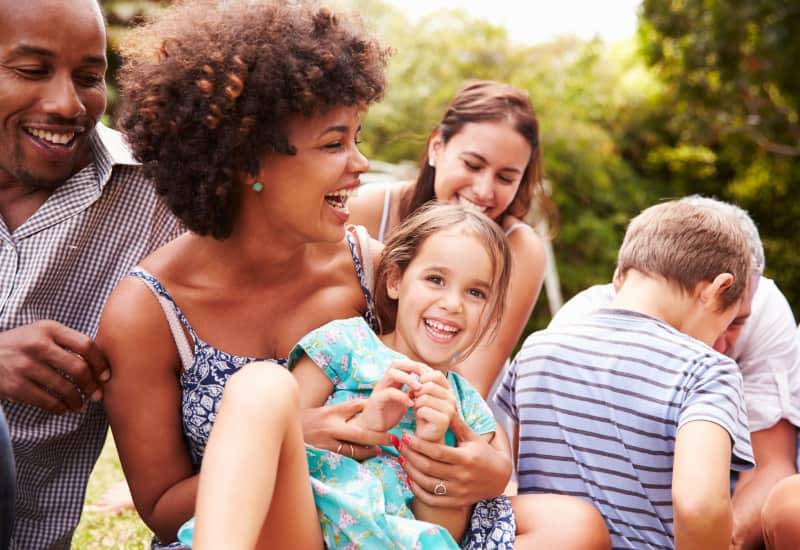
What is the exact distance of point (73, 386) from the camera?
2.58 m

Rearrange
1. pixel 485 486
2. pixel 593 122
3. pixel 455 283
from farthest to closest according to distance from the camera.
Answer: pixel 593 122
pixel 455 283
pixel 485 486

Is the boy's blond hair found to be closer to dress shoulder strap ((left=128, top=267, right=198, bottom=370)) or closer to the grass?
dress shoulder strap ((left=128, top=267, right=198, bottom=370))

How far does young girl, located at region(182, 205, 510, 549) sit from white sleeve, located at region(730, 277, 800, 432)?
1164 millimetres

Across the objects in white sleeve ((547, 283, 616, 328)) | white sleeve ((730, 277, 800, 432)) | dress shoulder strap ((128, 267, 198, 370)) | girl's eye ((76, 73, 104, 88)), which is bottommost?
dress shoulder strap ((128, 267, 198, 370))

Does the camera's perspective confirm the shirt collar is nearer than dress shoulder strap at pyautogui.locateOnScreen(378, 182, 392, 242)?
Yes

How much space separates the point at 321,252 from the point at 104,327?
72cm

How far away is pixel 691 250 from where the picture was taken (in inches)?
121

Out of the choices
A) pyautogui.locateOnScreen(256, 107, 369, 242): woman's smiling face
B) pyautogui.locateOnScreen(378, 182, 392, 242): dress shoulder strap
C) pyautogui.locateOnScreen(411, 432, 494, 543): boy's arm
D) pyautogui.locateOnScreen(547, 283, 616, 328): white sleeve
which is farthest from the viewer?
pyautogui.locateOnScreen(378, 182, 392, 242): dress shoulder strap

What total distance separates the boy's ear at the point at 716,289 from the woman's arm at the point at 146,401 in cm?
166

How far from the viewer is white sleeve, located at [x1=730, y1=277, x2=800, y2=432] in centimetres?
343

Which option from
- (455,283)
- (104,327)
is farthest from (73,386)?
(455,283)

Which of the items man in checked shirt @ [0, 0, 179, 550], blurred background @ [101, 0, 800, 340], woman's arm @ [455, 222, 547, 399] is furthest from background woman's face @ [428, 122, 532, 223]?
blurred background @ [101, 0, 800, 340]

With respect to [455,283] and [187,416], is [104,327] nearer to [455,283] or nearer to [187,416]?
[187,416]

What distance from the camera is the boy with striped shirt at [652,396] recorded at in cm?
255
